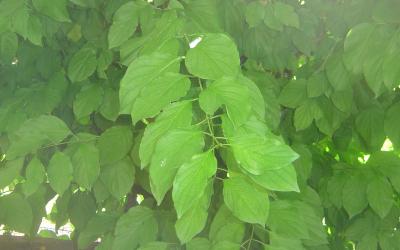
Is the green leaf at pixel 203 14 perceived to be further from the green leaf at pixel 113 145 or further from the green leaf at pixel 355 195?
the green leaf at pixel 355 195

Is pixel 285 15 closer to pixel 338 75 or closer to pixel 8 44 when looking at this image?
pixel 338 75

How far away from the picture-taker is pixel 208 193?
73cm

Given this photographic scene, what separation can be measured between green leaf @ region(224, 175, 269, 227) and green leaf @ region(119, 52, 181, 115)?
0.49 feet

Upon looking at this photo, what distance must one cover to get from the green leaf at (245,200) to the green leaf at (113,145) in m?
0.56

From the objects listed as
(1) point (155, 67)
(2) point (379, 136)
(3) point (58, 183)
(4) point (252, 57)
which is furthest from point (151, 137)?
(2) point (379, 136)

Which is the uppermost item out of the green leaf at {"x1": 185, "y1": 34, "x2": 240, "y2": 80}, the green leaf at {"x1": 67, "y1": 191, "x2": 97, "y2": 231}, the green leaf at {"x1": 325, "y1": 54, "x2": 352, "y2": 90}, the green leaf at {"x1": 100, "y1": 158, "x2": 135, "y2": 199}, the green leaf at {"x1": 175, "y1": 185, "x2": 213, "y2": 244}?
the green leaf at {"x1": 185, "y1": 34, "x2": 240, "y2": 80}

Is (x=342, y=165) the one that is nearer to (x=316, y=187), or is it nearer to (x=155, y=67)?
(x=316, y=187)

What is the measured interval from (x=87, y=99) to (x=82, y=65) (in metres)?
0.08

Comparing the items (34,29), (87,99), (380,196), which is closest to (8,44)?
(34,29)

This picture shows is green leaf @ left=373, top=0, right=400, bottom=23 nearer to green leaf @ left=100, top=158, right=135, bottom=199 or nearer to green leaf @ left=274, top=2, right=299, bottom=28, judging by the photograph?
green leaf @ left=274, top=2, right=299, bottom=28

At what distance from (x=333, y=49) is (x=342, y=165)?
32cm

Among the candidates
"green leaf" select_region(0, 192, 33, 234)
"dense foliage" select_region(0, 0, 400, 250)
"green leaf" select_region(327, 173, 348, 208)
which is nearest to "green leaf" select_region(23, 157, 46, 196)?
"dense foliage" select_region(0, 0, 400, 250)

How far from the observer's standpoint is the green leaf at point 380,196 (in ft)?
4.34

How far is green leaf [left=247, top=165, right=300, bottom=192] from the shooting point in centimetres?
63
